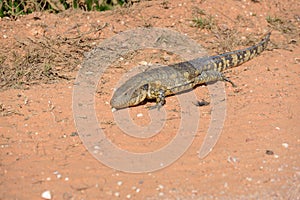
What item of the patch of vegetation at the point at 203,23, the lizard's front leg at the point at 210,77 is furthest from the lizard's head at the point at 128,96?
the patch of vegetation at the point at 203,23

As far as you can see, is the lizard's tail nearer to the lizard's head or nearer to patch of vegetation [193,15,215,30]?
patch of vegetation [193,15,215,30]

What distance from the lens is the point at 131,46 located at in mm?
8492

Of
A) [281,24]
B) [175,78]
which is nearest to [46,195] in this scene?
[175,78]

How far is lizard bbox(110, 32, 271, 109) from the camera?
6.56 m

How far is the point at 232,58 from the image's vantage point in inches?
314

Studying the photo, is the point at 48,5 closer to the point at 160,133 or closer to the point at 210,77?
the point at 210,77

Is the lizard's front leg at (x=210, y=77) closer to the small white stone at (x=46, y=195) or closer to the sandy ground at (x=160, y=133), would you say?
the sandy ground at (x=160, y=133)

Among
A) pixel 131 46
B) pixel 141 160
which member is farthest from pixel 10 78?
pixel 141 160

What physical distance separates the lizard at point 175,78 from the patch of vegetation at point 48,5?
3.13 m

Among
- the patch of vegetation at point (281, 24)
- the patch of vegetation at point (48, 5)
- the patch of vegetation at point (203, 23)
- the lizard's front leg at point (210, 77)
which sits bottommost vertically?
the lizard's front leg at point (210, 77)

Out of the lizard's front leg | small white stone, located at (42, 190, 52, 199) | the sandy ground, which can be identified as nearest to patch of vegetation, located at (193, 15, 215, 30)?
the sandy ground

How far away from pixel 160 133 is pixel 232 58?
117 inches

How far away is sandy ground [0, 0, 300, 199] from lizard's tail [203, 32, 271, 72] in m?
0.16

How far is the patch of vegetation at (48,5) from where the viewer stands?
8898mm
